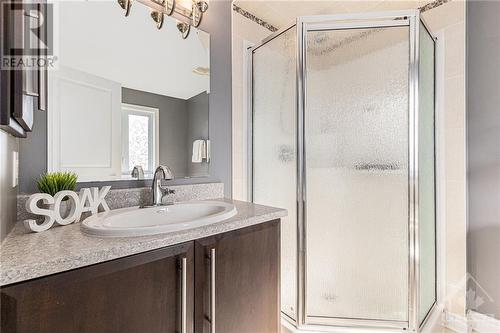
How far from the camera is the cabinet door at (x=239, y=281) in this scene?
3.08 ft

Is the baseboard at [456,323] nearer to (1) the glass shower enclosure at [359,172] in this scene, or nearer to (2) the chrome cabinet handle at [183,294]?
(1) the glass shower enclosure at [359,172]

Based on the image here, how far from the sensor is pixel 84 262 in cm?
67

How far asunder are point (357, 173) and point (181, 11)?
1.41 meters

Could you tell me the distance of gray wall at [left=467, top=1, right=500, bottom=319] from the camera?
1.56 m

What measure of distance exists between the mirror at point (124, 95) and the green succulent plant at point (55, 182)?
0.24 feet

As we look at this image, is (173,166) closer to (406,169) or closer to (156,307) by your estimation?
(156,307)

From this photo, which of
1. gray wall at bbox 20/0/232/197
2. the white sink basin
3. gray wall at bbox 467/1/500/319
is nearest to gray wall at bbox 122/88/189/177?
gray wall at bbox 20/0/232/197

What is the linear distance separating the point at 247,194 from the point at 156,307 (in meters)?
1.20

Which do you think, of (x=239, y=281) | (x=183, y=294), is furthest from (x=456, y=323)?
(x=183, y=294)

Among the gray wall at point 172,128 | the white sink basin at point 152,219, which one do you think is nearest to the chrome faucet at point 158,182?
the white sink basin at point 152,219

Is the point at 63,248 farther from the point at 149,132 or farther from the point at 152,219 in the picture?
the point at 149,132

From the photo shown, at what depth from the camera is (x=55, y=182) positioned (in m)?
1.03

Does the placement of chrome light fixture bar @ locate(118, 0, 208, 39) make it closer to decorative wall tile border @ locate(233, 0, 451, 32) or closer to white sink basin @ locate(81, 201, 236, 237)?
decorative wall tile border @ locate(233, 0, 451, 32)

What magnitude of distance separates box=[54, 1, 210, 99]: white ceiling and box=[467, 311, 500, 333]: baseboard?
7.18 ft
